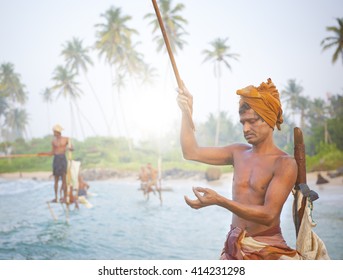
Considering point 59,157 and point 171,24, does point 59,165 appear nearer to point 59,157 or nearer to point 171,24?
point 59,157

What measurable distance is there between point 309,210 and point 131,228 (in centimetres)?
236

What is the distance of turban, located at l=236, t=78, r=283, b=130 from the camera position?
163cm

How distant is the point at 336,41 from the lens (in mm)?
3264

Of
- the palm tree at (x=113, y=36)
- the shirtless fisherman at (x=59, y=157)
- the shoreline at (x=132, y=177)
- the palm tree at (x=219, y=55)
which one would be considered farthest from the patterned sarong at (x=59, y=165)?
the palm tree at (x=219, y=55)

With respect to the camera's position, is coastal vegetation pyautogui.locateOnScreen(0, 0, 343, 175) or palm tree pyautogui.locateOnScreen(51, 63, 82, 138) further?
palm tree pyautogui.locateOnScreen(51, 63, 82, 138)

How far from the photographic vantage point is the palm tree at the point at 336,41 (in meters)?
3.17

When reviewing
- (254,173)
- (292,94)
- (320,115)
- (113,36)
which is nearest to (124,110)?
(113,36)

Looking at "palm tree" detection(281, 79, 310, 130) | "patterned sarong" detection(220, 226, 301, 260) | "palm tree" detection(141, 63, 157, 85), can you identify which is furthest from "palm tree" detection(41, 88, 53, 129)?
"patterned sarong" detection(220, 226, 301, 260)

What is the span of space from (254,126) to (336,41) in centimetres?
198

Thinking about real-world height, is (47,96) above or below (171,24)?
below

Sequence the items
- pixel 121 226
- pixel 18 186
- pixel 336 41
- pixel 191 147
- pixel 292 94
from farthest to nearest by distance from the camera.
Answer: pixel 18 186 < pixel 121 226 < pixel 292 94 < pixel 336 41 < pixel 191 147

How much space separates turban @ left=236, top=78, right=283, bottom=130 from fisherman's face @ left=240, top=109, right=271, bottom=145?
0.02 m

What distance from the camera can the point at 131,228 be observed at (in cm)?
379

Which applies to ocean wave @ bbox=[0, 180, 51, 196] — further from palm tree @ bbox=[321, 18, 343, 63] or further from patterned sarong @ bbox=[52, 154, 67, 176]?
palm tree @ bbox=[321, 18, 343, 63]
